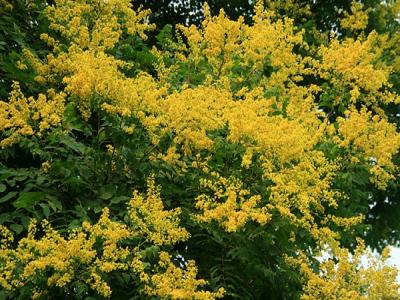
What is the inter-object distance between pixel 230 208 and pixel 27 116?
1.52m

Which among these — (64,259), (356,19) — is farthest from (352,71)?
(64,259)

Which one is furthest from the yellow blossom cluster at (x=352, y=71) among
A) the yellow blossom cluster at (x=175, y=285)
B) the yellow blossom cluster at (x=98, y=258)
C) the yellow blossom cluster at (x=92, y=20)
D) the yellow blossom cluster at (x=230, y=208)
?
the yellow blossom cluster at (x=175, y=285)

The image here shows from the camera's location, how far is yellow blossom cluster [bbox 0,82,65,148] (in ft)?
14.1

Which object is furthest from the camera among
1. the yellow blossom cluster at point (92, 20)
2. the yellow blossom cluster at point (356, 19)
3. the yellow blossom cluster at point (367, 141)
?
the yellow blossom cluster at point (356, 19)

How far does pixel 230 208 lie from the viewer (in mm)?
4160

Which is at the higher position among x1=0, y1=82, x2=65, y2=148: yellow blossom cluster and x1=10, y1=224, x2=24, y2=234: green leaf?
x1=0, y1=82, x2=65, y2=148: yellow blossom cluster

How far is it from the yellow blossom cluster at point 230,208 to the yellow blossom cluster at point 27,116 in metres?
1.12

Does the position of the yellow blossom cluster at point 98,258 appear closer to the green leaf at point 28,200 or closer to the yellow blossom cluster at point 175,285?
the yellow blossom cluster at point 175,285

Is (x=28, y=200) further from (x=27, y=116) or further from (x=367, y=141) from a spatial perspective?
(x=367, y=141)

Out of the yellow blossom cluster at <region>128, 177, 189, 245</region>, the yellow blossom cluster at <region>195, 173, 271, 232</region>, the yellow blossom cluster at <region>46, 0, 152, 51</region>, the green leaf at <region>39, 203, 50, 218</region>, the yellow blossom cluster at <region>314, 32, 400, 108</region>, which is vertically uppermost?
the yellow blossom cluster at <region>314, 32, 400, 108</region>

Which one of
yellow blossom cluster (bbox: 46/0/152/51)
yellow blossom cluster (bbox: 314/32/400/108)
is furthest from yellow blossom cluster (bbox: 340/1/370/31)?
yellow blossom cluster (bbox: 46/0/152/51)

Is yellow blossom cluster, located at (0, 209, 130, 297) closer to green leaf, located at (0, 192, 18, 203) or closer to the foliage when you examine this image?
the foliage

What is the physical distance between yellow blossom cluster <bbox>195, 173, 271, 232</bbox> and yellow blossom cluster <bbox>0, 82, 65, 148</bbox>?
3.66 feet

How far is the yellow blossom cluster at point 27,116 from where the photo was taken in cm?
430
